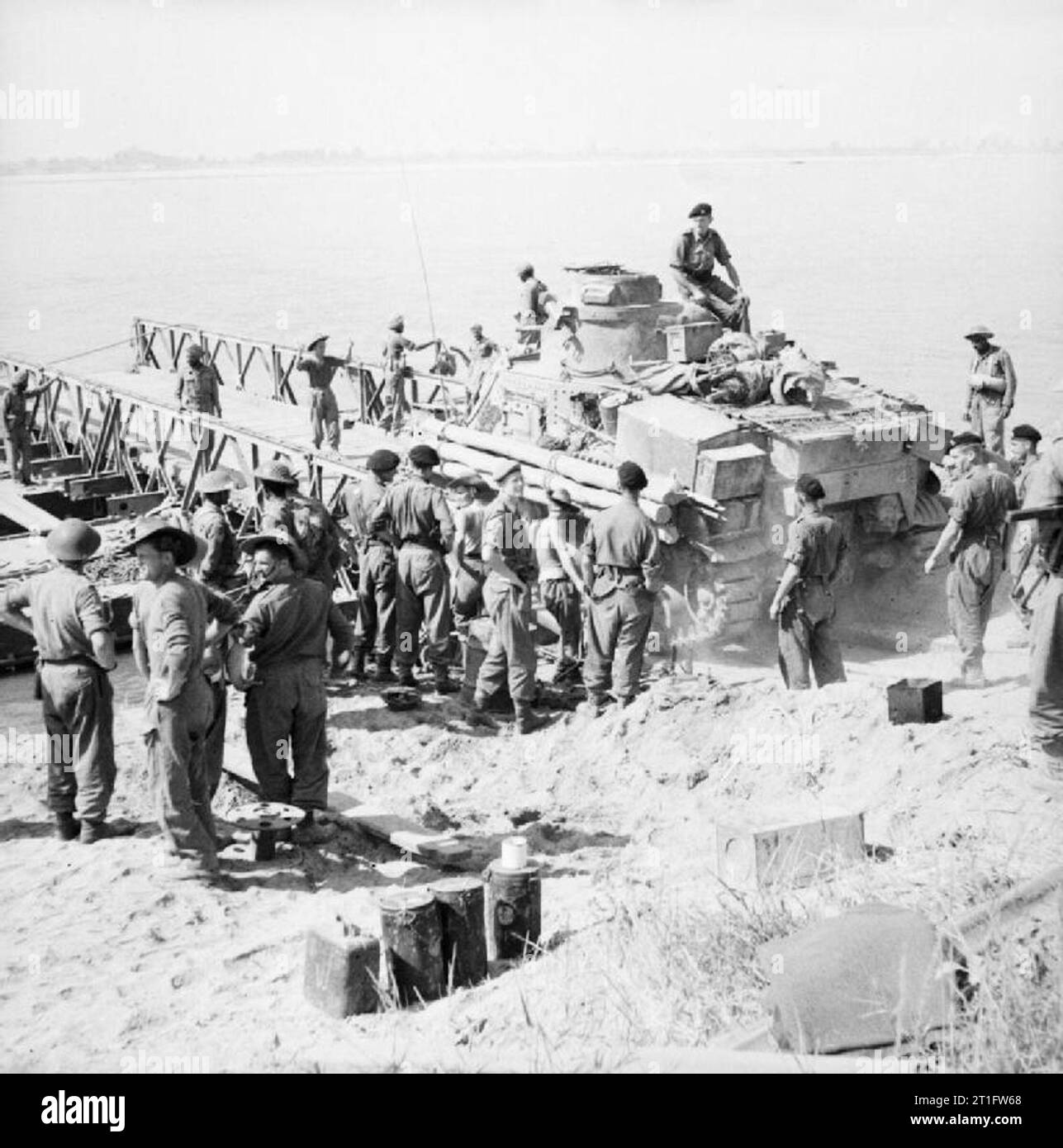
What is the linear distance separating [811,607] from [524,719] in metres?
2.19

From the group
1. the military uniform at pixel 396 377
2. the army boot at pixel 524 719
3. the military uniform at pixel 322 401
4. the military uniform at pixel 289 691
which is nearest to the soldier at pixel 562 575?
the army boot at pixel 524 719

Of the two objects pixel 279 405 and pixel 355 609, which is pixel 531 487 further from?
pixel 279 405

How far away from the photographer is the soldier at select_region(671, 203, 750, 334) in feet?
53.1

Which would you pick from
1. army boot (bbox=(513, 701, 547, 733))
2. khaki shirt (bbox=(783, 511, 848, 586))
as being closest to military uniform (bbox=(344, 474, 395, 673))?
army boot (bbox=(513, 701, 547, 733))

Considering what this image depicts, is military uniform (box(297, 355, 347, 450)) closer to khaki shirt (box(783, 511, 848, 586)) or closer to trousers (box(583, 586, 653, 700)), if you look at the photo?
trousers (box(583, 586, 653, 700))

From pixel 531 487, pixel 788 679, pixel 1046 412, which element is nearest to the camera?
pixel 788 679

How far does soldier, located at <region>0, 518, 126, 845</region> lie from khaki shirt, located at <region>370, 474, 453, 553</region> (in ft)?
11.1

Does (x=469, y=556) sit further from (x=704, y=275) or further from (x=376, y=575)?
(x=704, y=275)

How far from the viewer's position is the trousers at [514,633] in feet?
39.2

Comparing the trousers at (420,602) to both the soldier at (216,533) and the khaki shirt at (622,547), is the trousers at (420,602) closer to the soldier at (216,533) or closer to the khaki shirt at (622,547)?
the khaki shirt at (622,547)

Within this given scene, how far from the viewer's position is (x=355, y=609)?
1526cm

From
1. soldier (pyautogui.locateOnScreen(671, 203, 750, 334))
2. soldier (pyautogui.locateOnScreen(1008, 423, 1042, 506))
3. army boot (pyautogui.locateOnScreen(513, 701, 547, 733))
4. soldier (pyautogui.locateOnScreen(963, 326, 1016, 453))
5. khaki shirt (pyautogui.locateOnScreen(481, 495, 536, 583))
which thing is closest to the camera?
Answer: khaki shirt (pyautogui.locateOnScreen(481, 495, 536, 583))
